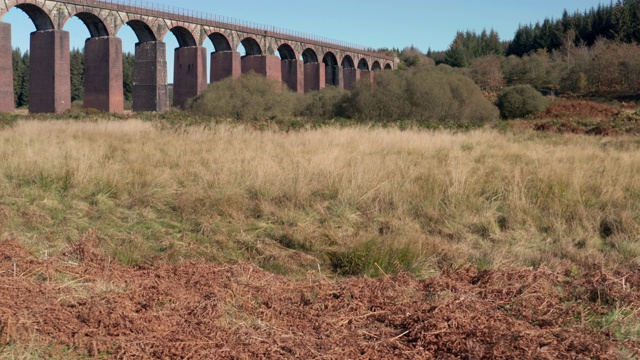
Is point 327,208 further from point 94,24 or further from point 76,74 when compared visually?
point 76,74

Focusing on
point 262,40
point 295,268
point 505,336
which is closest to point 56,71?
point 262,40

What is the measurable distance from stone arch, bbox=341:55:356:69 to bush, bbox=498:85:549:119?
3172 centimetres

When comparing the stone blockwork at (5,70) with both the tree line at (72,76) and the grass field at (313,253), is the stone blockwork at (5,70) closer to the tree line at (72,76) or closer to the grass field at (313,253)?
the grass field at (313,253)

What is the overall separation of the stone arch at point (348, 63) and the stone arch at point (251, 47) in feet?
59.5

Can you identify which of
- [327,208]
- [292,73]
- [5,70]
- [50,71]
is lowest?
[327,208]

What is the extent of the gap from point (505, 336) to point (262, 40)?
44.8 meters

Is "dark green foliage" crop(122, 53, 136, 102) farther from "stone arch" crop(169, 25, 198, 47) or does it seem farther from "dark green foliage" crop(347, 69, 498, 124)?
"dark green foliage" crop(347, 69, 498, 124)

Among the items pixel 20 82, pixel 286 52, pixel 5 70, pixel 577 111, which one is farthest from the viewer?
pixel 20 82

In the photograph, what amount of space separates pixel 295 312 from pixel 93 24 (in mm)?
34071

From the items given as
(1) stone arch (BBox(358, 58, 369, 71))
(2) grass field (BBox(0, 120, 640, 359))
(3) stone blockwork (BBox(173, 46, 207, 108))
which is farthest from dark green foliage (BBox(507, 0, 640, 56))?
(2) grass field (BBox(0, 120, 640, 359))

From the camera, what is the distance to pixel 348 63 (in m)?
64.1

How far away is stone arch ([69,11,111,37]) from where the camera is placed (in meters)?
32.7

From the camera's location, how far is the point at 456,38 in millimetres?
83188

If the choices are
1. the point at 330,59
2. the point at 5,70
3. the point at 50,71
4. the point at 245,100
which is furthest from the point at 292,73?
the point at 245,100
